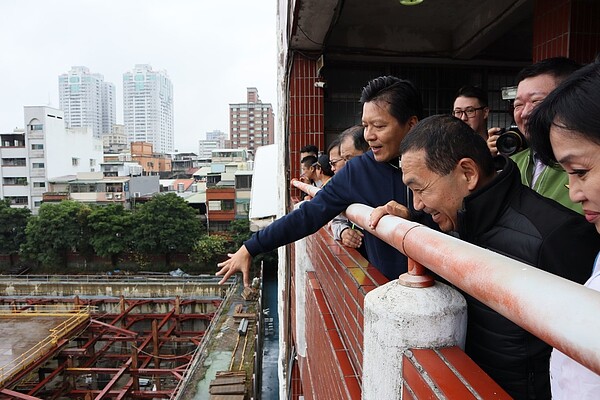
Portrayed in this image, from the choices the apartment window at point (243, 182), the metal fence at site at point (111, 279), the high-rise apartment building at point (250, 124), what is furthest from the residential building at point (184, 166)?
the metal fence at site at point (111, 279)

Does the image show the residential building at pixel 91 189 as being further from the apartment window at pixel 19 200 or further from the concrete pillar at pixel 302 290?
the concrete pillar at pixel 302 290

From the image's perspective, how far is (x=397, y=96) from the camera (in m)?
2.04

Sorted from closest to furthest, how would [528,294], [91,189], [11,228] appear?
1. [528,294]
2. [11,228]
3. [91,189]

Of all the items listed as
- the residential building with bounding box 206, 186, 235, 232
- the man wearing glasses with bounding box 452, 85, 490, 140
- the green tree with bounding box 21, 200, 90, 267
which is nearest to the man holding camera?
the man wearing glasses with bounding box 452, 85, 490, 140

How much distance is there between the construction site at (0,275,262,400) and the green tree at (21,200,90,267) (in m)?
2.37

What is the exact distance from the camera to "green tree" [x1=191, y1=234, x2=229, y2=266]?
28.0 meters

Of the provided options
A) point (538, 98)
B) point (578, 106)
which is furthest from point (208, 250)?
point (578, 106)

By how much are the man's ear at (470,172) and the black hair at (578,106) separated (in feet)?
1.13

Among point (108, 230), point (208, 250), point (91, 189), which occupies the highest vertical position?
point (91, 189)

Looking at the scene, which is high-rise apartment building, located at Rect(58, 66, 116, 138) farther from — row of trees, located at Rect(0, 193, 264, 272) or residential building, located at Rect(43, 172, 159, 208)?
row of trees, located at Rect(0, 193, 264, 272)

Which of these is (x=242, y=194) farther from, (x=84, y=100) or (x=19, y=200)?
(x=84, y=100)

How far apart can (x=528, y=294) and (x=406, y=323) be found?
1.63 feet

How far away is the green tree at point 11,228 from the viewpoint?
97.3 feet

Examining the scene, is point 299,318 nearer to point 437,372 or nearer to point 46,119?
point 437,372
